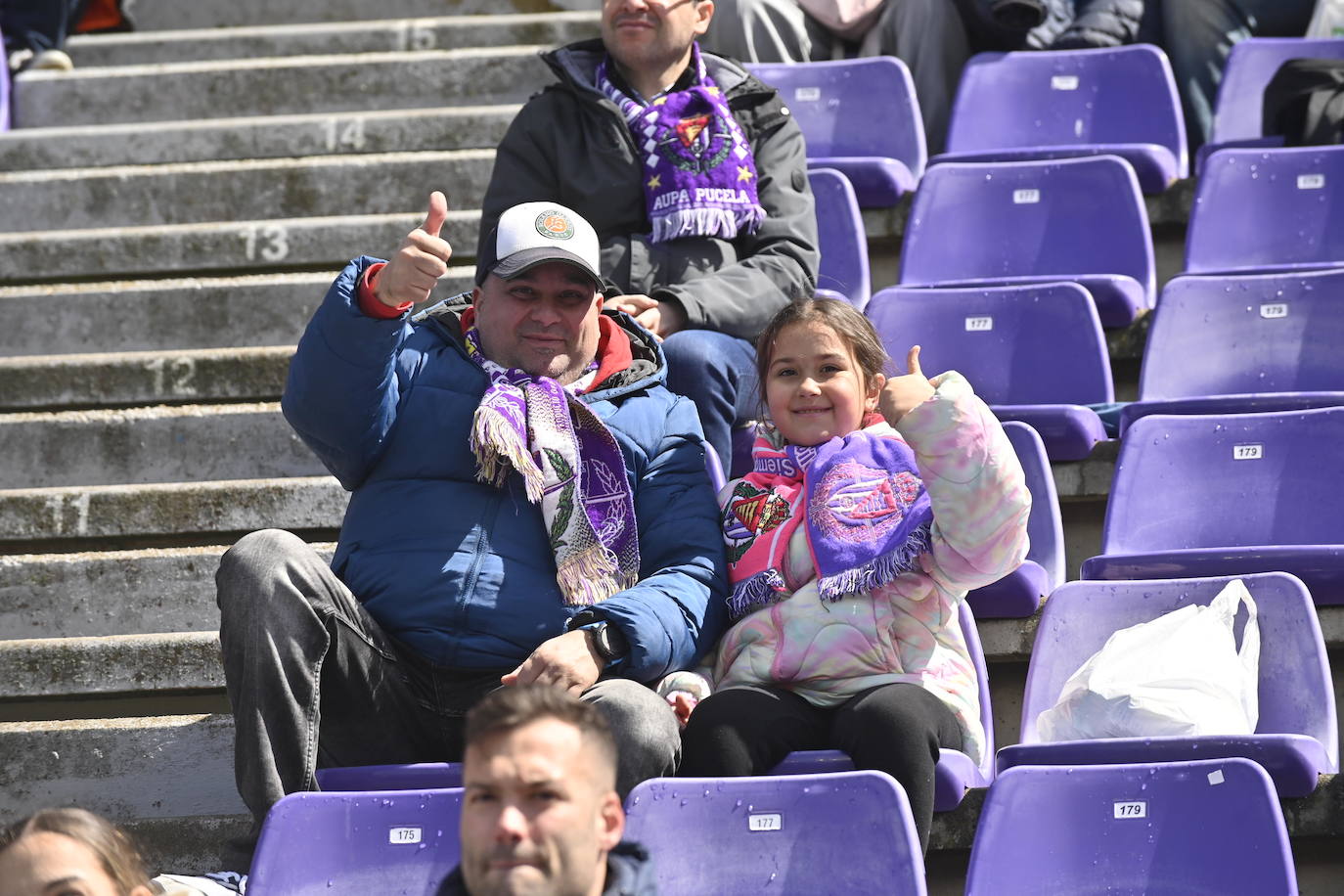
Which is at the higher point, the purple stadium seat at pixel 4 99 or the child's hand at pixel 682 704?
the purple stadium seat at pixel 4 99

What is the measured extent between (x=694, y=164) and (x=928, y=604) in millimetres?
1337

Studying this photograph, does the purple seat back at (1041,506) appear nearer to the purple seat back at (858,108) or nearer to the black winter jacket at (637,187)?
the black winter jacket at (637,187)

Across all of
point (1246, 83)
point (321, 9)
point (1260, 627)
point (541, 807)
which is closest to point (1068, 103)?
point (1246, 83)

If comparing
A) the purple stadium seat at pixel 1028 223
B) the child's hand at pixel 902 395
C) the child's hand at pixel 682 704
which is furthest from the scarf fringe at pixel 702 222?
the child's hand at pixel 682 704

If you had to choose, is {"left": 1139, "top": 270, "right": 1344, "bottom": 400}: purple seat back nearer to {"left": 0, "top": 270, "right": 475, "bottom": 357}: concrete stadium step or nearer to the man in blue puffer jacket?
the man in blue puffer jacket

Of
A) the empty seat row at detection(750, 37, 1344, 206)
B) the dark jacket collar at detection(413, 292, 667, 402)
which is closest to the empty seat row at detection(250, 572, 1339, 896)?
the dark jacket collar at detection(413, 292, 667, 402)

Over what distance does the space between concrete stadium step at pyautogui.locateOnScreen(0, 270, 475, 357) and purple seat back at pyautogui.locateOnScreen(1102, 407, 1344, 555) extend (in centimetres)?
168

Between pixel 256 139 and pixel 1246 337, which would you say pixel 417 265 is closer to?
pixel 1246 337

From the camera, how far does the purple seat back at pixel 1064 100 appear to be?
4.98m

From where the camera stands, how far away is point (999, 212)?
173 inches

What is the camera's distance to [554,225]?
3139mm

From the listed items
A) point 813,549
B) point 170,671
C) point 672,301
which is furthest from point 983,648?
point 170,671

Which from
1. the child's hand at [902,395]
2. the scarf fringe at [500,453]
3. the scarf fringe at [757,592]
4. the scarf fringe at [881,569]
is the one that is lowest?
the scarf fringe at [757,592]

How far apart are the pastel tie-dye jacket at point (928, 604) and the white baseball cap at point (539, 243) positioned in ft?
1.98
